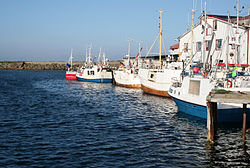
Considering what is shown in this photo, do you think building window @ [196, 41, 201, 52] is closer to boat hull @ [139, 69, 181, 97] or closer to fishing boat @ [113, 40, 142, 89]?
boat hull @ [139, 69, 181, 97]

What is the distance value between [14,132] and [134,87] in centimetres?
4106

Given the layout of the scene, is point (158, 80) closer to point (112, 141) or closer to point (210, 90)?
point (210, 90)

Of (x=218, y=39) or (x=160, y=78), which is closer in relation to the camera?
(x=160, y=78)

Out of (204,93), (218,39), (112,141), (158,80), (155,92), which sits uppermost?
(218,39)

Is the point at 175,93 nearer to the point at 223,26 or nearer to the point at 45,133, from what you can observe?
the point at 45,133

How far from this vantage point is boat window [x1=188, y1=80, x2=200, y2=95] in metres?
26.7

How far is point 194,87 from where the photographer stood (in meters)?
27.1

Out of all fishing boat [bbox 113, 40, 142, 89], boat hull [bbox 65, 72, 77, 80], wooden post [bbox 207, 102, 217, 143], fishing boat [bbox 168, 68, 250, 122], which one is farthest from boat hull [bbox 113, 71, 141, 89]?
wooden post [bbox 207, 102, 217, 143]

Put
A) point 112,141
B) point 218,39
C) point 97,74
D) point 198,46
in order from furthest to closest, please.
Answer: point 97,74, point 198,46, point 218,39, point 112,141

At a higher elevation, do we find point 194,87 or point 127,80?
point 194,87

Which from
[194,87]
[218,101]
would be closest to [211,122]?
[218,101]

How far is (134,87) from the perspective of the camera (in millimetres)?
61719

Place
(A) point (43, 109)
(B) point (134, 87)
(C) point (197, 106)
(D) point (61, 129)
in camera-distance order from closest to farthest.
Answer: (D) point (61, 129) → (C) point (197, 106) → (A) point (43, 109) → (B) point (134, 87)

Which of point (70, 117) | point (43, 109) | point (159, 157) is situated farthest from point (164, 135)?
point (43, 109)
